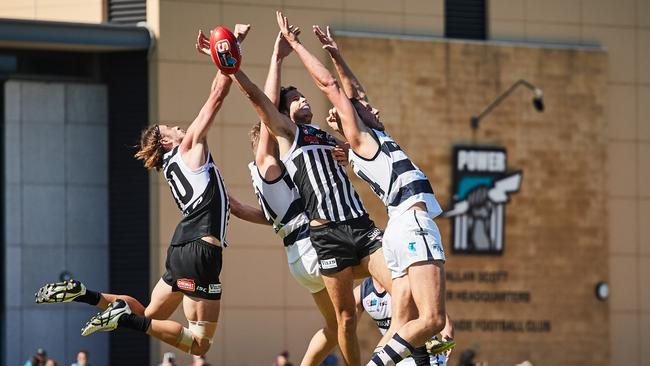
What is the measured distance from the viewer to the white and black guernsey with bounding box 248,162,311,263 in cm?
1526

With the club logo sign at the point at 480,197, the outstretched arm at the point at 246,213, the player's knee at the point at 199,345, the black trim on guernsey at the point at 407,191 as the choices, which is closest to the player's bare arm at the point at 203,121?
the outstretched arm at the point at 246,213

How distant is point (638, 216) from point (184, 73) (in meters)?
11.1

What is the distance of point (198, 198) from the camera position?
14992 mm

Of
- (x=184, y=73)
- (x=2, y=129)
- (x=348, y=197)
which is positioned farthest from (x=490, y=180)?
(x=348, y=197)

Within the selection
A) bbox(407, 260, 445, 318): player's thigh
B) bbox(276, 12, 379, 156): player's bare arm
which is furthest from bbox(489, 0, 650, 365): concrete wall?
bbox(407, 260, 445, 318): player's thigh

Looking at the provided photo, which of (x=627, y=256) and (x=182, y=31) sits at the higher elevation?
(x=182, y=31)

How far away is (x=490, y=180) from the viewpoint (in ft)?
107

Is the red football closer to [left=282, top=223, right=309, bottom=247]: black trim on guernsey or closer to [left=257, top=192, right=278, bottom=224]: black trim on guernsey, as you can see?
[left=257, top=192, right=278, bottom=224]: black trim on guernsey

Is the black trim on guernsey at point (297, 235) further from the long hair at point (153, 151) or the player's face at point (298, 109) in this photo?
the long hair at point (153, 151)

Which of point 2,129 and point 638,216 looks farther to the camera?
point 638,216

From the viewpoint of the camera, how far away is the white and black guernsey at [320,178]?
1465 cm

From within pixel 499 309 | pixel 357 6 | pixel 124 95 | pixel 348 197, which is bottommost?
pixel 499 309

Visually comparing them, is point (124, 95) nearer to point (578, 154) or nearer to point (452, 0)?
point (452, 0)

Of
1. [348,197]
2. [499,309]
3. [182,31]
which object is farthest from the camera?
[499,309]
